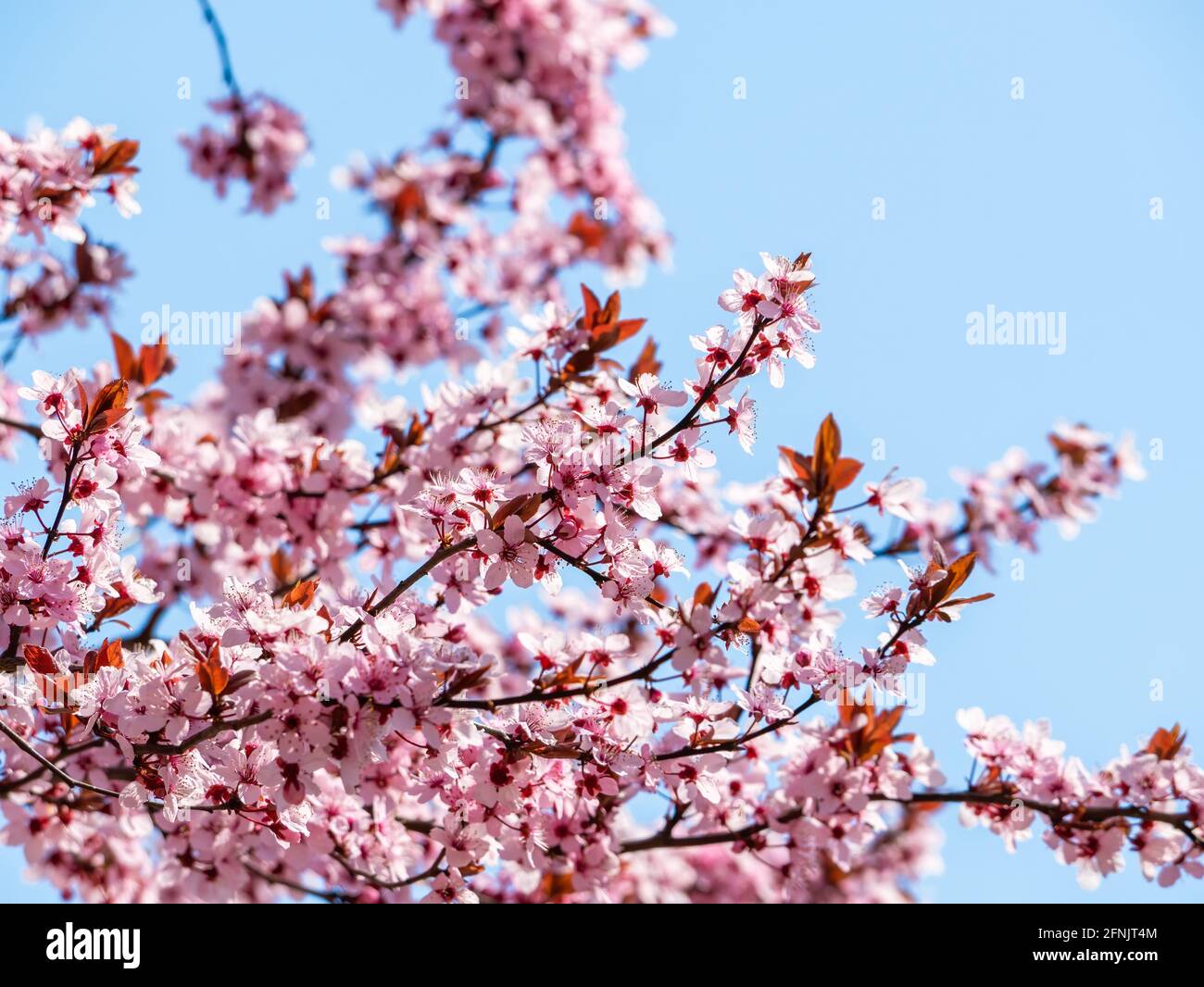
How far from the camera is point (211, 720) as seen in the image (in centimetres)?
255

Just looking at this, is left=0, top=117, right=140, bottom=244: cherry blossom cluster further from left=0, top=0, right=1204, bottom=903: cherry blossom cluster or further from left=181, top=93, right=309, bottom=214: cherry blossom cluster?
left=181, top=93, right=309, bottom=214: cherry blossom cluster

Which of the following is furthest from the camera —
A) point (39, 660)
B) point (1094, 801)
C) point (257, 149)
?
point (257, 149)

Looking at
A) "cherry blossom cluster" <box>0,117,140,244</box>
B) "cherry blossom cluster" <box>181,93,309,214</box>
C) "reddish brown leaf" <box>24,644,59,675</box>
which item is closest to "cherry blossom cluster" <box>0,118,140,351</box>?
"cherry blossom cluster" <box>0,117,140,244</box>

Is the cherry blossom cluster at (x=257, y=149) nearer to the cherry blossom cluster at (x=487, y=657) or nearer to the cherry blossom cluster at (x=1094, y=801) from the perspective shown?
the cherry blossom cluster at (x=487, y=657)

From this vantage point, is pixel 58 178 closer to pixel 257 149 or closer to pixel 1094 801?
pixel 257 149

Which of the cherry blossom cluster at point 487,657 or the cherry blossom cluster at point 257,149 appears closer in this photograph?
the cherry blossom cluster at point 487,657

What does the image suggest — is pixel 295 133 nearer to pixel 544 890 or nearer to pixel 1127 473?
pixel 544 890

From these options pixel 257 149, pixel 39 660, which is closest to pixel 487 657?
pixel 39 660

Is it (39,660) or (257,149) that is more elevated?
(257,149)

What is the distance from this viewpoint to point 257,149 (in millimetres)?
6219

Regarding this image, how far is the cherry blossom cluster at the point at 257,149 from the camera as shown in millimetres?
6207

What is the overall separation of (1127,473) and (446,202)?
461cm

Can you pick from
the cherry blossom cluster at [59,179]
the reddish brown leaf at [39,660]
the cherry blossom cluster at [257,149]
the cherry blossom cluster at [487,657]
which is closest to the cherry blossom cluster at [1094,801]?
the cherry blossom cluster at [487,657]
